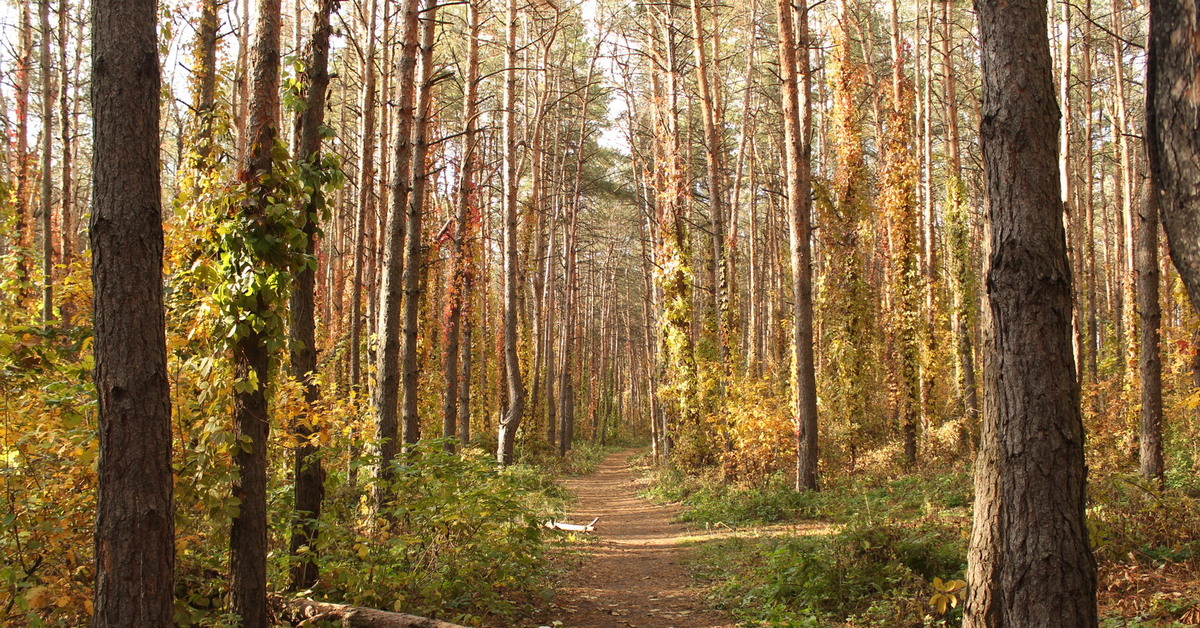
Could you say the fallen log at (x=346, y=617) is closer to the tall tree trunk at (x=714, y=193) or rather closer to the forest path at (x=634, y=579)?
the forest path at (x=634, y=579)

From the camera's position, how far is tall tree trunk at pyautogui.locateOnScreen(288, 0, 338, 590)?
16.9 ft

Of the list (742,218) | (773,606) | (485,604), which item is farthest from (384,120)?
(742,218)

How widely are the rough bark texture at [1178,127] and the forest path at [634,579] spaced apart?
196 inches

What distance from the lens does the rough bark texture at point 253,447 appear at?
4578 millimetres

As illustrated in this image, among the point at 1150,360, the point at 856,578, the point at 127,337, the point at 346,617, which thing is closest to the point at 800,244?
the point at 1150,360

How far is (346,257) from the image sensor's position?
69.4 feet

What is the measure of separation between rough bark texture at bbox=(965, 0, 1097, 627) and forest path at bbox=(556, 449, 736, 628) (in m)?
2.92

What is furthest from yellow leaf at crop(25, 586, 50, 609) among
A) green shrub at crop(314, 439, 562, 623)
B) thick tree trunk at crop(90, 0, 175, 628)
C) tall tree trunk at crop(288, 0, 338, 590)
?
green shrub at crop(314, 439, 562, 623)

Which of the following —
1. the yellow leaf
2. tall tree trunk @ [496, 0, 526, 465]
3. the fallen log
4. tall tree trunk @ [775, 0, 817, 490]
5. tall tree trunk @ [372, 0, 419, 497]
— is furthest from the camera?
tall tree trunk @ [496, 0, 526, 465]

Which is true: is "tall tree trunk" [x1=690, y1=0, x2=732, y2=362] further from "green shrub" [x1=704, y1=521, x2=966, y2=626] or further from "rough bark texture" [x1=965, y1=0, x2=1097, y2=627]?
"rough bark texture" [x1=965, y1=0, x2=1097, y2=627]

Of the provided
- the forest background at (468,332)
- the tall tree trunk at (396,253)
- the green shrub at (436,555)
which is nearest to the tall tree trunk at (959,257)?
the forest background at (468,332)

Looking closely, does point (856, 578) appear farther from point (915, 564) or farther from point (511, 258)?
point (511, 258)

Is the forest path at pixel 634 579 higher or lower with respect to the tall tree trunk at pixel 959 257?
lower

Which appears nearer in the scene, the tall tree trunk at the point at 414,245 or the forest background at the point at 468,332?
the forest background at the point at 468,332
